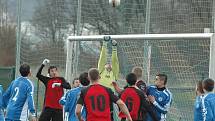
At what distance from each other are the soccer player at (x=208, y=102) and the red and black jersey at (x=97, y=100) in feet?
4.75

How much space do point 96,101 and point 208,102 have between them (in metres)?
1.81

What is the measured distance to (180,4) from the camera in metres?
14.0

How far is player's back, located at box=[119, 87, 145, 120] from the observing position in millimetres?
10914

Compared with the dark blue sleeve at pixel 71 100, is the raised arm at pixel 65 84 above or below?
above

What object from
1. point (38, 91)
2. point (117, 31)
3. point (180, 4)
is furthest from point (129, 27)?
point (38, 91)

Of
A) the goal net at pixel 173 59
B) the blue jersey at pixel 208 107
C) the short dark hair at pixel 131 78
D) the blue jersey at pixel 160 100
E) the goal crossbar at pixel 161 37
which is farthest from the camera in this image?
the goal net at pixel 173 59

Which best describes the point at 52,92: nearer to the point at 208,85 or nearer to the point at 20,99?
the point at 20,99

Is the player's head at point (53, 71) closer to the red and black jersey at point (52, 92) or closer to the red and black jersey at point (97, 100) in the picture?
the red and black jersey at point (52, 92)

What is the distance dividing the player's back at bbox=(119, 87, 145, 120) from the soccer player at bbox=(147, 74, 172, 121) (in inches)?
28.4

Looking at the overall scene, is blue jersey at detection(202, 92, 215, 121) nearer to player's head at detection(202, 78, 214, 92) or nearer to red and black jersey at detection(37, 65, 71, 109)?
player's head at detection(202, 78, 214, 92)

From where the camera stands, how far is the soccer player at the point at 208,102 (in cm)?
1001

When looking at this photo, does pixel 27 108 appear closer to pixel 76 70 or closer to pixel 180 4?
pixel 76 70

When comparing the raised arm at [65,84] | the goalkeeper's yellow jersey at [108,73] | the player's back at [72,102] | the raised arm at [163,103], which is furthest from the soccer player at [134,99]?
the raised arm at [65,84]

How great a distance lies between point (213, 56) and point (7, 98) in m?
4.02
